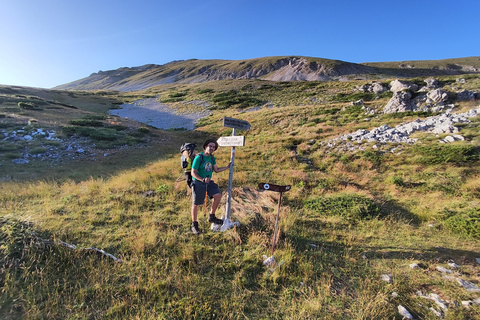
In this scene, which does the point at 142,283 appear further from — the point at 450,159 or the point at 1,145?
the point at 1,145

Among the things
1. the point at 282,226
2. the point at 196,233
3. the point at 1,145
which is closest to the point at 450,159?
the point at 282,226

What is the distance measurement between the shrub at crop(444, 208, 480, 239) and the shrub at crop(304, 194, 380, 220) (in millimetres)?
1624

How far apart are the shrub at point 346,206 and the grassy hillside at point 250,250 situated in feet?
0.10

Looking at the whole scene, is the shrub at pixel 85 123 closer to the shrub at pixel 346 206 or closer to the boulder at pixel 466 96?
the shrub at pixel 346 206

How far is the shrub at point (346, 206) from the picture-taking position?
604 cm

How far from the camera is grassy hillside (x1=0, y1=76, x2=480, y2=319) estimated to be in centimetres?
301

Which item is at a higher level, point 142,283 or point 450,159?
point 450,159

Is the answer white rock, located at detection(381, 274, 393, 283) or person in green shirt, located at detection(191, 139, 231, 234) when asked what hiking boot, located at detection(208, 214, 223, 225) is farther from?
white rock, located at detection(381, 274, 393, 283)

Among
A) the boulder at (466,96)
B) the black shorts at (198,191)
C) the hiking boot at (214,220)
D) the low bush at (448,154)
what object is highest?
the boulder at (466,96)

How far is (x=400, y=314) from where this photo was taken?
→ 2980 mm

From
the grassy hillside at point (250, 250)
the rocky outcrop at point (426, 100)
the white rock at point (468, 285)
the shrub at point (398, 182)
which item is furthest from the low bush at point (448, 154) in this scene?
the rocky outcrop at point (426, 100)

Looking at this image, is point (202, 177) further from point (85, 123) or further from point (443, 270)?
point (85, 123)

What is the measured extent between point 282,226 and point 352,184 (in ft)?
15.8

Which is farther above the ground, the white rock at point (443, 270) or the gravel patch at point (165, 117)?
the gravel patch at point (165, 117)
